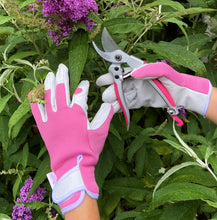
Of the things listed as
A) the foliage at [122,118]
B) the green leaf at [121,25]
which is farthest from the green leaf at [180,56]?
the green leaf at [121,25]

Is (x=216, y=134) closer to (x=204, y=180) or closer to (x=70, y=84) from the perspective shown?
(x=204, y=180)

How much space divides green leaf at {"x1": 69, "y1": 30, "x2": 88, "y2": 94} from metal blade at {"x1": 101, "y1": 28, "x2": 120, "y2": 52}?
0.05m

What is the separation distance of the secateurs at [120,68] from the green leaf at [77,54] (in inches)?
1.4

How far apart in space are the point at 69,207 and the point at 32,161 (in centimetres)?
42

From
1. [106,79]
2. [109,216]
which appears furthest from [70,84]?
[109,216]

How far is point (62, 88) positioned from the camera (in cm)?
82

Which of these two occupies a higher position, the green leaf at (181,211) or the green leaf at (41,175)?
the green leaf at (41,175)

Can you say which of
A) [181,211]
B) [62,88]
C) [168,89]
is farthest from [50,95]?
[181,211]

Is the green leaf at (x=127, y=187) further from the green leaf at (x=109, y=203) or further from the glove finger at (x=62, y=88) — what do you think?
the glove finger at (x=62, y=88)

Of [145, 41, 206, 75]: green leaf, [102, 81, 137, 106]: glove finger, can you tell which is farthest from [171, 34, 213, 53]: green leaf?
[102, 81, 137, 106]: glove finger

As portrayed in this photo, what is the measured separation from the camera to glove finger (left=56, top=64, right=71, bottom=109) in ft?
2.69

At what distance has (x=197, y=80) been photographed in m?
0.91

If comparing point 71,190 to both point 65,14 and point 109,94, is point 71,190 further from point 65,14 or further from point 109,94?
point 65,14

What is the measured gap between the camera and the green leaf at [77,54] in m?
0.80
